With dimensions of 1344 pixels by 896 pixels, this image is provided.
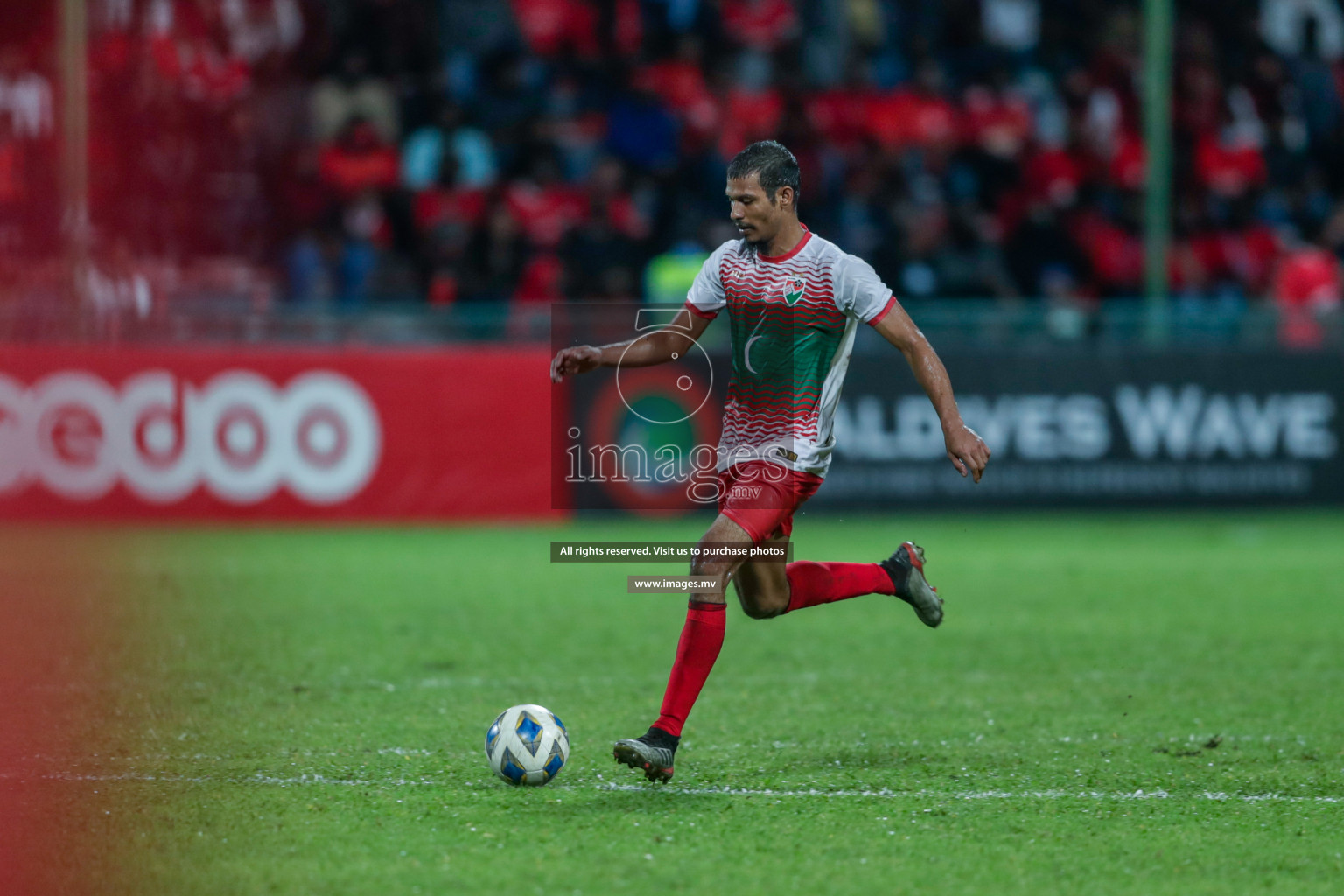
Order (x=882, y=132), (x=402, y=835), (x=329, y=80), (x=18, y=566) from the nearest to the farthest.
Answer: (x=402, y=835) → (x=18, y=566) → (x=329, y=80) → (x=882, y=132)

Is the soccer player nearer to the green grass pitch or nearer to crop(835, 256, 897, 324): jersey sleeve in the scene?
crop(835, 256, 897, 324): jersey sleeve

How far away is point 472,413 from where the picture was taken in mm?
14117

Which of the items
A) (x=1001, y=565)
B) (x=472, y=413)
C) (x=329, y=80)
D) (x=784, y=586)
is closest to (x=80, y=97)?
(x=329, y=80)

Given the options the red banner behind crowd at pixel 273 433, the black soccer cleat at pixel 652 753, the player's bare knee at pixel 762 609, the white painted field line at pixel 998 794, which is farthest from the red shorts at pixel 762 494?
the red banner behind crowd at pixel 273 433

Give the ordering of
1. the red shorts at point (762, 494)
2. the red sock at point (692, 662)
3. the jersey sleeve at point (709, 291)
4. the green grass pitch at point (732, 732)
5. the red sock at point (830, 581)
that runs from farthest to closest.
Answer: the red sock at point (830, 581) → the jersey sleeve at point (709, 291) → the red shorts at point (762, 494) → the red sock at point (692, 662) → the green grass pitch at point (732, 732)

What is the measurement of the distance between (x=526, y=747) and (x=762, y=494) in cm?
121

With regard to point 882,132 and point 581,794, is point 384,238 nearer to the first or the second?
point 882,132

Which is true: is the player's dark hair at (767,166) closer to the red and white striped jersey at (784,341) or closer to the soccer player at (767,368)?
the soccer player at (767,368)

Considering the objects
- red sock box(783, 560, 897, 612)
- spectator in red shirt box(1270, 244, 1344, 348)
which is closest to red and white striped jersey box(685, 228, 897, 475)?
red sock box(783, 560, 897, 612)

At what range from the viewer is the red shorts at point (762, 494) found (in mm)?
5953

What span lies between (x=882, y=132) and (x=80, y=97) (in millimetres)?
7981

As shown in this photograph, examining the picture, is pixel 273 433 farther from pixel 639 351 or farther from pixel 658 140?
pixel 639 351

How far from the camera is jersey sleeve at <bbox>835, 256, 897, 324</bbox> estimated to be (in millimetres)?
5848

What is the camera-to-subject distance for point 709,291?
6.20 m
